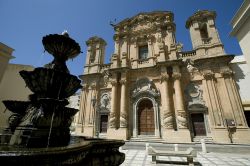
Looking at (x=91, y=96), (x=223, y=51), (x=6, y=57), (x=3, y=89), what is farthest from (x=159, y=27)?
(x=3, y=89)

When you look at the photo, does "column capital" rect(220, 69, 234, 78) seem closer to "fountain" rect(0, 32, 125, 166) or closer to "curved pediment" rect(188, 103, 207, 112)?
"curved pediment" rect(188, 103, 207, 112)

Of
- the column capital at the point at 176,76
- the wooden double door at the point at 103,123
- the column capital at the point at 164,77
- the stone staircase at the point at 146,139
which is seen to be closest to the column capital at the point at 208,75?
the column capital at the point at 176,76

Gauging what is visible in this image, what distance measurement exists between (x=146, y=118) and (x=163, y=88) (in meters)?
3.18

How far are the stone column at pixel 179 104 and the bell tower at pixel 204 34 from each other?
10.7 ft

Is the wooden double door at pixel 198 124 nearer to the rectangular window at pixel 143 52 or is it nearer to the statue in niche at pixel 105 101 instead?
the rectangular window at pixel 143 52

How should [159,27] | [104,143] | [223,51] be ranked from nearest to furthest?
[104,143] → [223,51] → [159,27]

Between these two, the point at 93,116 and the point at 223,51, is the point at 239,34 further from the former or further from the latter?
the point at 93,116

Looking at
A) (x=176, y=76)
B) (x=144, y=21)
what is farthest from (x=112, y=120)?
(x=144, y=21)

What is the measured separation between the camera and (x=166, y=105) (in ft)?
38.4

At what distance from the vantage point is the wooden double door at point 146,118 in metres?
12.4

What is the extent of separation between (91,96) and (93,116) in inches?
86.9

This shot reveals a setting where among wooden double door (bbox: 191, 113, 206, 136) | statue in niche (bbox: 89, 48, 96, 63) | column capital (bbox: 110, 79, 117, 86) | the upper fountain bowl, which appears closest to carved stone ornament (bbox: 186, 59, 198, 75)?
wooden double door (bbox: 191, 113, 206, 136)

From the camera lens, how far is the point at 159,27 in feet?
50.9

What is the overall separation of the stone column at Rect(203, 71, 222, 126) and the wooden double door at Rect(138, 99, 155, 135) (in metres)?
4.77
